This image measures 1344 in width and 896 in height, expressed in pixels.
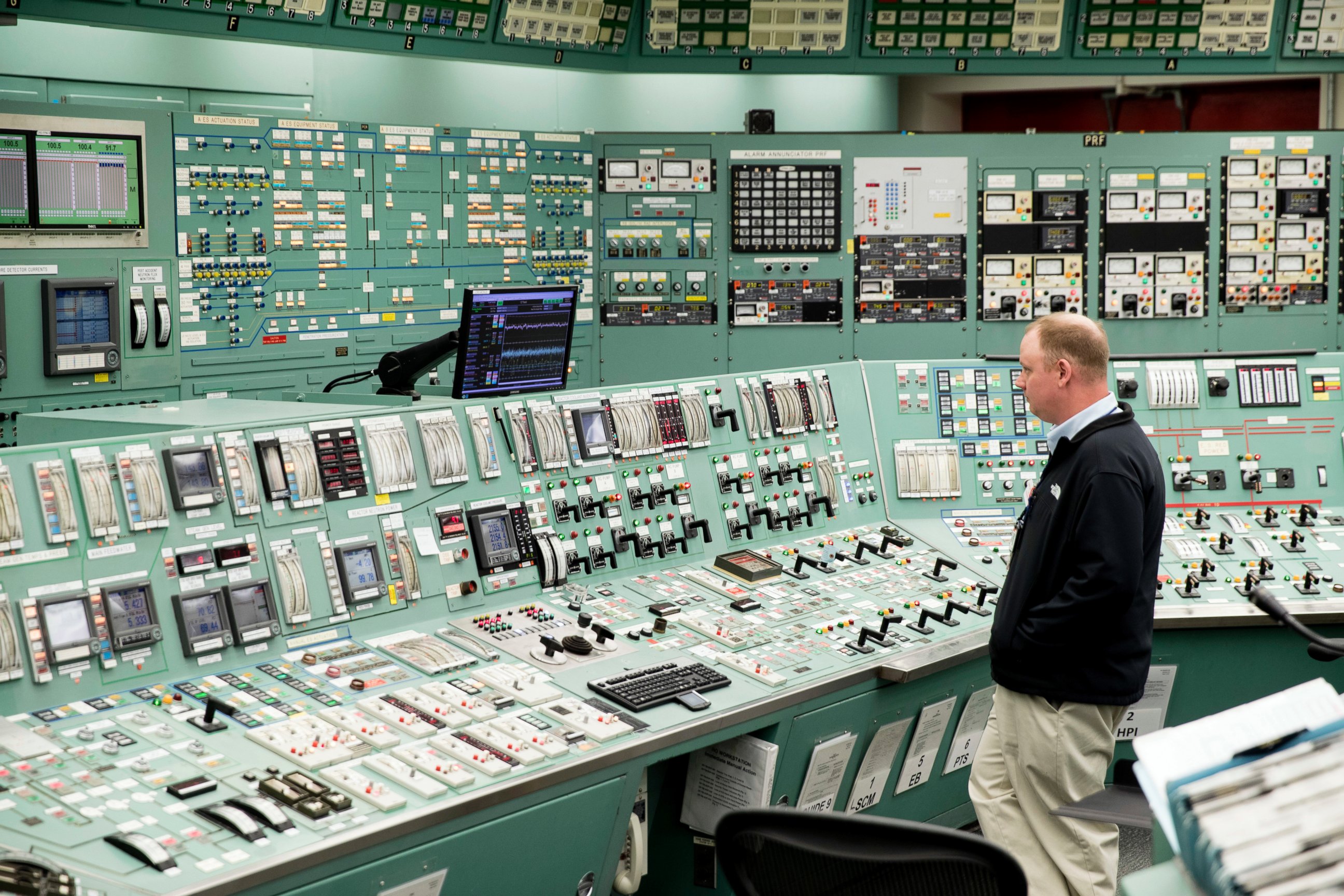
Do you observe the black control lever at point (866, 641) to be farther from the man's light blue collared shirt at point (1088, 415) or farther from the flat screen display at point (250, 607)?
the flat screen display at point (250, 607)

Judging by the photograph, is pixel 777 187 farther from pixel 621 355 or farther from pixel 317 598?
pixel 317 598

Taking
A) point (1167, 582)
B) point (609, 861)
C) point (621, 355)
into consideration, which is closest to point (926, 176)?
point (621, 355)

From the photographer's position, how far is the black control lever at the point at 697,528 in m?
3.72

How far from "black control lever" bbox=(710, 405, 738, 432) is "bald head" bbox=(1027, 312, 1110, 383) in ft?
4.01

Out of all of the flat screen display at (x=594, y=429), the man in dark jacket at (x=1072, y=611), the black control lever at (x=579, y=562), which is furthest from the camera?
the flat screen display at (x=594, y=429)

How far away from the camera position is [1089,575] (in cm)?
270

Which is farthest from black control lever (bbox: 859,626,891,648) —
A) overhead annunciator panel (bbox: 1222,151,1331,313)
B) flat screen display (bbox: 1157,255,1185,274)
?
overhead annunciator panel (bbox: 1222,151,1331,313)

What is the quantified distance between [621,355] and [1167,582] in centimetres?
342

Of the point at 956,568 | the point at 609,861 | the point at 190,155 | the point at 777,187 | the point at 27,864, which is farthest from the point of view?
the point at 777,187

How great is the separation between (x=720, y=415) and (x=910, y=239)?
3216mm

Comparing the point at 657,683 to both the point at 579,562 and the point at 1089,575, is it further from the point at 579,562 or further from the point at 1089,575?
the point at 1089,575

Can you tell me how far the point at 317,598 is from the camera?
2936 mm

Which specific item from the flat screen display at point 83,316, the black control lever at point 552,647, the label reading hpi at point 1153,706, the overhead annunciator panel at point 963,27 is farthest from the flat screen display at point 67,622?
the overhead annunciator panel at point 963,27

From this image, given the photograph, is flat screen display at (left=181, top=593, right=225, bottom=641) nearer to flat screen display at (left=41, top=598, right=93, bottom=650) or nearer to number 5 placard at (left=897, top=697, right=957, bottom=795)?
flat screen display at (left=41, top=598, right=93, bottom=650)
